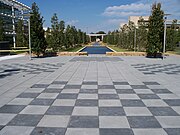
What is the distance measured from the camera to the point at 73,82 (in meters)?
9.35

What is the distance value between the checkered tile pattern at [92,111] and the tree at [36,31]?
42.1 ft

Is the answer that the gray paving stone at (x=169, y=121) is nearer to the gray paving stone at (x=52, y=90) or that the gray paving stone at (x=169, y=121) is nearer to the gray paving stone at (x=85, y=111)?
the gray paving stone at (x=85, y=111)

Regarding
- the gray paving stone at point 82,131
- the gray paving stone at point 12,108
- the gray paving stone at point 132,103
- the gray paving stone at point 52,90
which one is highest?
the gray paving stone at point 52,90

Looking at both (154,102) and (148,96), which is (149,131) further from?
(148,96)

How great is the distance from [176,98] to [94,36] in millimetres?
118859

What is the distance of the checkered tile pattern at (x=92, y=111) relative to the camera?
14.7ft

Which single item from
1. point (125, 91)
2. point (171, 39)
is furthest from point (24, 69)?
point (171, 39)

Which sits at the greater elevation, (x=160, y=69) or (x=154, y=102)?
(x=160, y=69)

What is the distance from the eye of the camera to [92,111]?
561cm

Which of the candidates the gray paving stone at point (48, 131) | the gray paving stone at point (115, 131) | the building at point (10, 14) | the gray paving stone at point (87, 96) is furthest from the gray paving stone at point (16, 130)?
the building at point (10, 14)

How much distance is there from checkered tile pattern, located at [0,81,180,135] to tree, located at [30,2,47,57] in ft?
42.1

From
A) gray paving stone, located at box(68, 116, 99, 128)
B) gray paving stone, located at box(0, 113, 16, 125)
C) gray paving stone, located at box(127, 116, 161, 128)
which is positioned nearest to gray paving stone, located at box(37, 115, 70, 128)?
gray paving stone, located at box(68, 116, 99, 128)

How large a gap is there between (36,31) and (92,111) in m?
16.2

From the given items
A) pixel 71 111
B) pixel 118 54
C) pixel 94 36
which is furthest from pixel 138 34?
pixel 94 36
